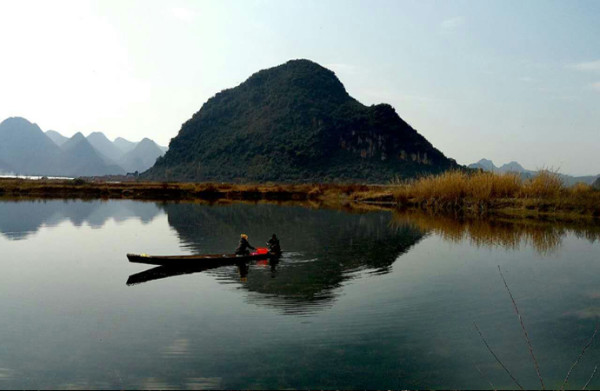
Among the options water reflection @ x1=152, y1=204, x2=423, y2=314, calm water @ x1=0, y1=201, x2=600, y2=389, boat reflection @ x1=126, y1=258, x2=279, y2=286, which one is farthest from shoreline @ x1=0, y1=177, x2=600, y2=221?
boat reflection @ x1=126, y1=258, x2=279, y2=286

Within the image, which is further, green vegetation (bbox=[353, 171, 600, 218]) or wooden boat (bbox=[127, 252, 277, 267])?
green vegetation (bbox=[353, 171, 600, 218])

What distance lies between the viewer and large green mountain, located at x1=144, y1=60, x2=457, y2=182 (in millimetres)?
151625

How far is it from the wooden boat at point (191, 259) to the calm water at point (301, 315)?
0.61m

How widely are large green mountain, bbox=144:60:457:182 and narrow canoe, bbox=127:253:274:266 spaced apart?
122 metres

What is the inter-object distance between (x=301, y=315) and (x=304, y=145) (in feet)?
482

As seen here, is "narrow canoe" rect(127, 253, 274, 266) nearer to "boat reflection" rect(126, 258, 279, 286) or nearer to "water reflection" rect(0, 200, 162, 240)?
"boat reflection" rect(126, 258, 279, 286)

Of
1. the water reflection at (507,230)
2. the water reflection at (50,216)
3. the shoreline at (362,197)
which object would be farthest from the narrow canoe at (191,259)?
the shoreline at (362,197)

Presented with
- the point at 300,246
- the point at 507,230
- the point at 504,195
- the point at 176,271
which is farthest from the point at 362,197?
the point at 176,271

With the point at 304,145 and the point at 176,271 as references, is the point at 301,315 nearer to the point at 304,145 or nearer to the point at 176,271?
the point at 176,271

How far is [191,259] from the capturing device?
20.0 m

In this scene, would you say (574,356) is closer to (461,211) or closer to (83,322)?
(83,322)

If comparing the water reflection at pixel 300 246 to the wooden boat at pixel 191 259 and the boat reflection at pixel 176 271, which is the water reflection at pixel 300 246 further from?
the wooden boat at pixel 191 259

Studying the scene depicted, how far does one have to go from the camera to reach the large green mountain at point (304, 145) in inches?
5969

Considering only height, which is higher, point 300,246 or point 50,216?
A: point 50,216
